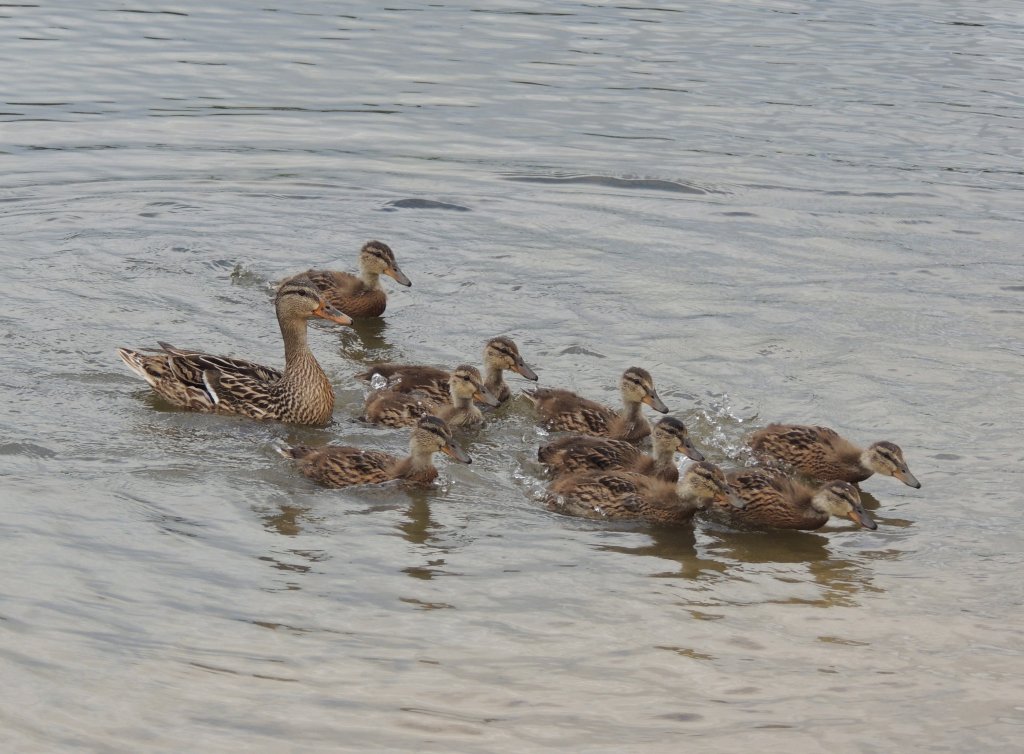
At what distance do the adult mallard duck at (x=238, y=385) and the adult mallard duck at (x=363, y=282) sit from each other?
1946 mm

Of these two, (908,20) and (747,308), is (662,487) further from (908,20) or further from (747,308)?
(908,20)

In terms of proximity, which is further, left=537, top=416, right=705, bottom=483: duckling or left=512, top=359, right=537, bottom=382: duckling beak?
left=512, top=359, right=537, bottom=382: duckling beak

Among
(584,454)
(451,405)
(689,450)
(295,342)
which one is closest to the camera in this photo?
(689,450)

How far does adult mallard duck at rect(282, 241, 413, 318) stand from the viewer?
11.3 metres

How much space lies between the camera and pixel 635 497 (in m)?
8.03

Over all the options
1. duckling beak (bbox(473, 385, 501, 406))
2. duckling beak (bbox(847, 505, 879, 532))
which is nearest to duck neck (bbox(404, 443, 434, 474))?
duckling beak (bbox(473, 385, 501, 406))

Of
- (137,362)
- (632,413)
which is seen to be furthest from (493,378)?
(137,362)

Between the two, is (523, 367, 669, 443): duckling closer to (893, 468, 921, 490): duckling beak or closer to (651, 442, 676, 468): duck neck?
(651, 442, 676, 468): duck neck

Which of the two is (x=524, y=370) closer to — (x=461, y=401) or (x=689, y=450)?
(x=461, y=401)

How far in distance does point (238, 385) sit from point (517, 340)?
2288 mm

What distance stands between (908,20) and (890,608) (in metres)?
16.2

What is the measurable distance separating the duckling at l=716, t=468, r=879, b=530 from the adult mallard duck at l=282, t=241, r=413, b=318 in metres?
4.01

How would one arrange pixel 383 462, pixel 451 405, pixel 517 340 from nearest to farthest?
1. pixel 383 462
2. pixel 451 405
3. pixel 517 340

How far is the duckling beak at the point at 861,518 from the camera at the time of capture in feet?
25.5
